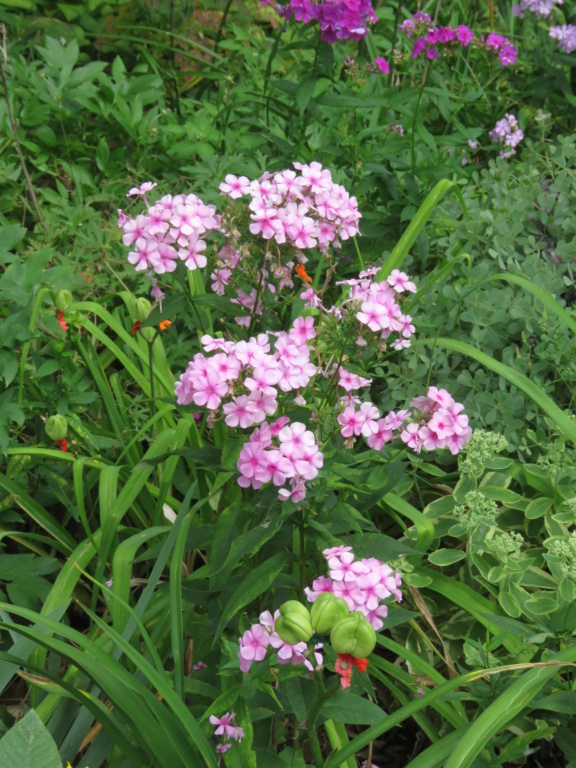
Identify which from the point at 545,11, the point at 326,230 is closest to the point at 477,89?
the point at 545,11

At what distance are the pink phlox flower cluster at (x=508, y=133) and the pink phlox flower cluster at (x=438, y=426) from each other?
73.6 inches

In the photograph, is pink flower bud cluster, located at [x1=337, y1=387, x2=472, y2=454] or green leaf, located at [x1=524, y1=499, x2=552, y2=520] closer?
pink flower bud cluster, located at [x1=337, y1=387, x2=472, y2=454]

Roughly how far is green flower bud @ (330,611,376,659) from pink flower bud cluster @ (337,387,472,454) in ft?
1.51

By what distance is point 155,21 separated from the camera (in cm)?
354

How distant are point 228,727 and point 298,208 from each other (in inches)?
34.5

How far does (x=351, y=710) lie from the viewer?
1233mm

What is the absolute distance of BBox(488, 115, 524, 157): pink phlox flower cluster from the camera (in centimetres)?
304

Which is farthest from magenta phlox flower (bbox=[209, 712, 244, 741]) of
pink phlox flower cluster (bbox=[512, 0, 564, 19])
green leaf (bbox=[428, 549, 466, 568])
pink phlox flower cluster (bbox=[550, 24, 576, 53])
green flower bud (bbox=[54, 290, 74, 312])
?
pink phlox flower cluster (bbox=[512, 0, 564, 19])

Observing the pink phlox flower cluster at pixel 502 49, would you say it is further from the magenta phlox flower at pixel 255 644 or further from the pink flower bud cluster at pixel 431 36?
the magenta phlox flower at pixel 255 644

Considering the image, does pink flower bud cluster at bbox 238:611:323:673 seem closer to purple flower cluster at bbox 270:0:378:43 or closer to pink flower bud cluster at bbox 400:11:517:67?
purple flower cluster at bbox 270:0:378:43

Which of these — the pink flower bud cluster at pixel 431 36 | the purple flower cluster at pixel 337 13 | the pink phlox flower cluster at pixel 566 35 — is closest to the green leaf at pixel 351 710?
the purple flower cluster at pixel 337 13

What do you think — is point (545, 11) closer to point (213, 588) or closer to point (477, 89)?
point (477, 89)

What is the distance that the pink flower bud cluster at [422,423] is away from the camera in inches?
55.4

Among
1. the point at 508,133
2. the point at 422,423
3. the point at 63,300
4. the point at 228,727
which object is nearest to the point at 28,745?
the point at 228,727
